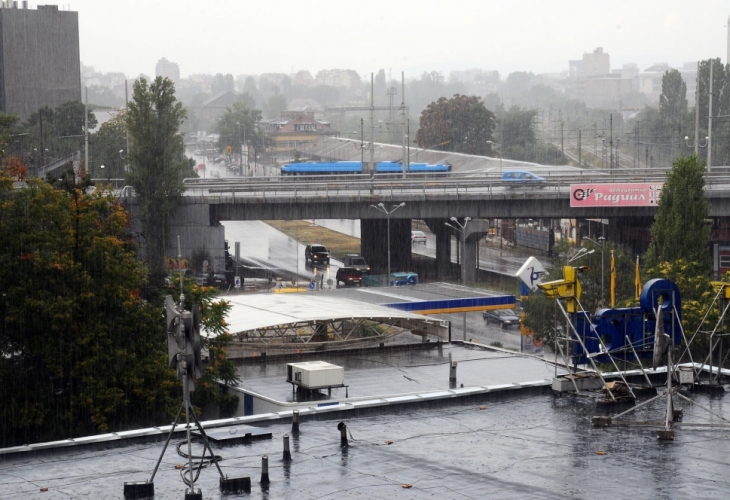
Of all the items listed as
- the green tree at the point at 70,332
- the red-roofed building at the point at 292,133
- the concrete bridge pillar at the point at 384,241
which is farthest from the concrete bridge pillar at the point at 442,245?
the red-roofed building at the point at 292,133

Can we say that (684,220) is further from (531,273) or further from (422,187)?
(422,187)

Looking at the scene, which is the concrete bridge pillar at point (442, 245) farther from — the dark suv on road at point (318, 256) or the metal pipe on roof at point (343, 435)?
the metal pipe on roof at point (343, 435)

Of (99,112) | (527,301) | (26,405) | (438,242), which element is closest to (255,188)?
(438,242)

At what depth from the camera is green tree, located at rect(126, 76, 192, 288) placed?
48250 millimetres

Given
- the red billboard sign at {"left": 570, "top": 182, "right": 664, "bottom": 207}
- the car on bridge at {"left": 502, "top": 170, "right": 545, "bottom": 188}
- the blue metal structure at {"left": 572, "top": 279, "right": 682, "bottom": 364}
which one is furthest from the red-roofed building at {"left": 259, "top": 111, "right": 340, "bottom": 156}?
the blue metal structure at {"left": 572, "top": 279, "right": 682, "bottom": 364}

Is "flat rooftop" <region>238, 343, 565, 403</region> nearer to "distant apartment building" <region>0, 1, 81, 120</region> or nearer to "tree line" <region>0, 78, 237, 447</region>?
"tree line" <region>0, 78, 237, 447</region>

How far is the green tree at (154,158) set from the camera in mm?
48250

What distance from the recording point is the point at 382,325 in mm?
26000

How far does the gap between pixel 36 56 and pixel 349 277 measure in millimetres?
39030

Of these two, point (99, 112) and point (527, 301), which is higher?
point (99, 112)

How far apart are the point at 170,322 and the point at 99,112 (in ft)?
338

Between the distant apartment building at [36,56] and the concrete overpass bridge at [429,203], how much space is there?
2773 centimetres

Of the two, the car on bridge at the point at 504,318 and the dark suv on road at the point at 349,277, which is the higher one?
the dark suv on road at the point at 349,277

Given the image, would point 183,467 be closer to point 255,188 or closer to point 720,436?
point 720,436
